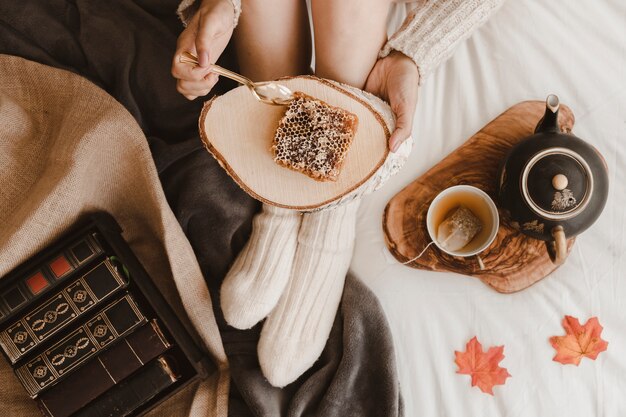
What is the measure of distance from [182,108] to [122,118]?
5.4 inches

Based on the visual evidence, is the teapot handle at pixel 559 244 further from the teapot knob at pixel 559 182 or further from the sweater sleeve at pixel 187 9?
the sweater sleeve at pixel 187 9

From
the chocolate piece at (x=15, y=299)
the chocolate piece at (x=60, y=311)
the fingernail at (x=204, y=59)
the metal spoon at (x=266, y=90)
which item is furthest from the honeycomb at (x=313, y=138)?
Answer: the chocolate piece at (x=15, y=299)

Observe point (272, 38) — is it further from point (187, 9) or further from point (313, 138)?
point (313, 138)

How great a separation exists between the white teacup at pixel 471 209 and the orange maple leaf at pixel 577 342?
176 mm

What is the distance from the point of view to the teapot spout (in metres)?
0.69

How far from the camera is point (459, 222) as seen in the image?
80 centimetres

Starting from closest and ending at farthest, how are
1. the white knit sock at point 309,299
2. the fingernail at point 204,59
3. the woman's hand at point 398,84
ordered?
the fingernail at point 204,59 < the woman's hand at point 398,84 < the white knit sock at point 309,299

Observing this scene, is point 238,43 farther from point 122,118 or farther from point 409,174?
point 409,174

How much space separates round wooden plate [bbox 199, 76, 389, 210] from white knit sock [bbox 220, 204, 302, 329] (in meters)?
0.16

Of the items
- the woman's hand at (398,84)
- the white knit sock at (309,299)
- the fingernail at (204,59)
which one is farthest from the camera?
the white knit sock at (309,299)

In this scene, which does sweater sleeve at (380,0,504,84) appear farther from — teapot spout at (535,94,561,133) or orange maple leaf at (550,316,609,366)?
orange maple leaf at (550,316,609,366)

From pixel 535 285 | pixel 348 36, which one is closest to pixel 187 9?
pixel 348 36

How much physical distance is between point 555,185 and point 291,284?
0.43m

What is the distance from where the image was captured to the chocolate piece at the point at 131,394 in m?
0.74
